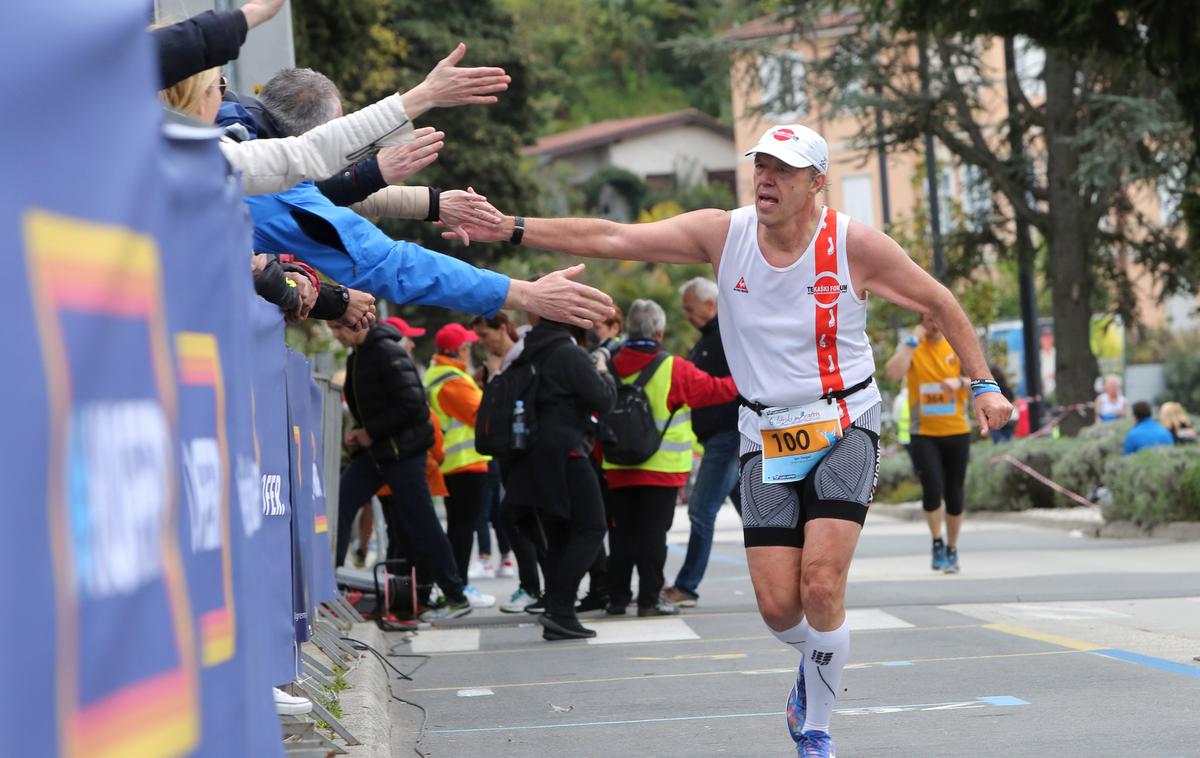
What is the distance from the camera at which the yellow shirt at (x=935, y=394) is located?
1433 cm

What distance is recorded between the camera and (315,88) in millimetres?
6418

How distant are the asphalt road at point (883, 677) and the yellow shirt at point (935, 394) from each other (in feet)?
4.09

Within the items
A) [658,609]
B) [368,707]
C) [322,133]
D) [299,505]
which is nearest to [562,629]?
[658,609]

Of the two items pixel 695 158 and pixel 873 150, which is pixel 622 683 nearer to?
pixel 873 150

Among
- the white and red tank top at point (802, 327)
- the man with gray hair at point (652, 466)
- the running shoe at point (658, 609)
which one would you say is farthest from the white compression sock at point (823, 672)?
the running shoe at point (658, 609)

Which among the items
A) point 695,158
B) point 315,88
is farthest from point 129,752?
point 695,158

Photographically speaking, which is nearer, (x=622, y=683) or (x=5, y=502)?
(x=5, y=502)

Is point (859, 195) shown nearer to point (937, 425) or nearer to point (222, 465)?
point (937, 425)

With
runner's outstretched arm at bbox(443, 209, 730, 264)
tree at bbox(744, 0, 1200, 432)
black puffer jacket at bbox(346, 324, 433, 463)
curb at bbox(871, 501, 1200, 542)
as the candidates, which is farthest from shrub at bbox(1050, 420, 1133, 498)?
runner's outstretched arm at bbox(443, 209, 730, 264)

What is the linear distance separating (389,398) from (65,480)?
895 centimetres

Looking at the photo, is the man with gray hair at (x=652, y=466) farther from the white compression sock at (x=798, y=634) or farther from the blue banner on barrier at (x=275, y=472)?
the blue banner on barrier at (x=275, y=472)

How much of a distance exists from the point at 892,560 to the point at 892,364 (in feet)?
8.39

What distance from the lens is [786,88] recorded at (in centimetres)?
3011

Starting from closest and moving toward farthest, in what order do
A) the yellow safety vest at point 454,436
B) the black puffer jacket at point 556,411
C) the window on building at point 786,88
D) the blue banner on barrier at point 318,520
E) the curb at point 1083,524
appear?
the blue banner on barrier at point 318,520 → the black puffer jacket at point 556,411 → the yellow safety vest at point 454,436 → the curb at point 1083,524 → the window on building at point 786,88
